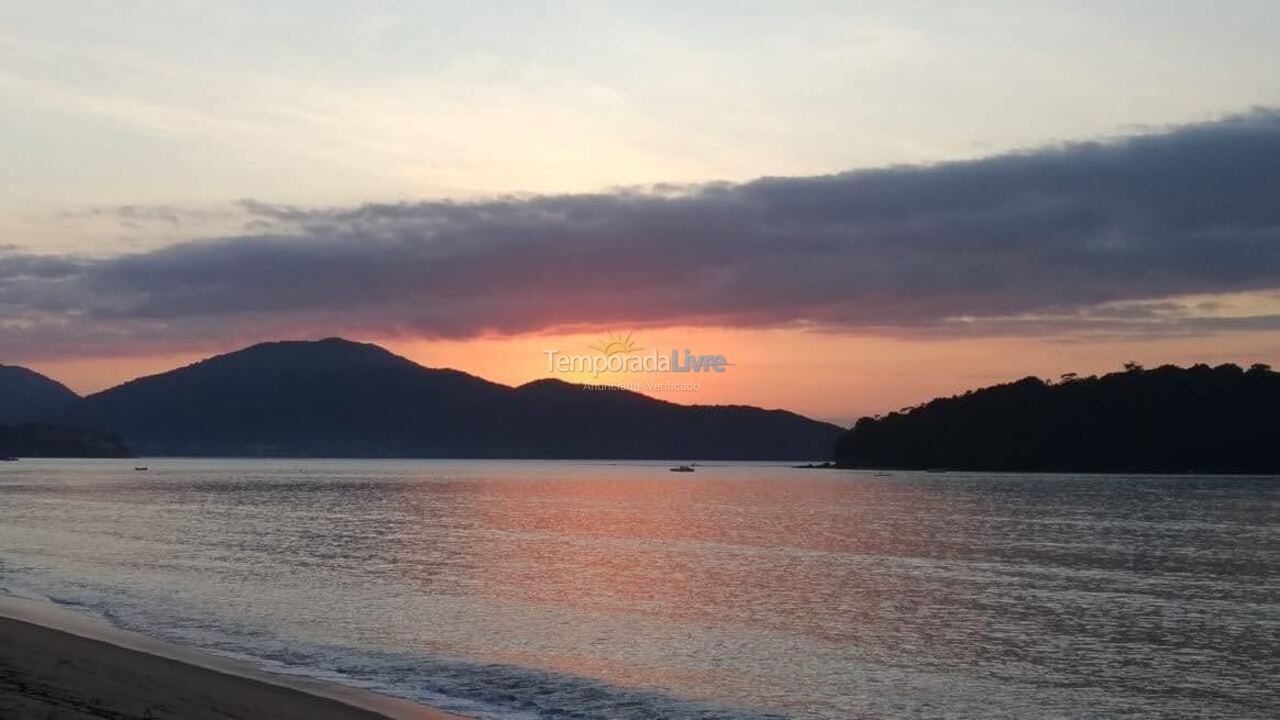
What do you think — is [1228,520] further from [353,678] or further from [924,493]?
[353,678]

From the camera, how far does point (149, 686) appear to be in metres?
21.4

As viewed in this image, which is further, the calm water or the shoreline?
the calm water

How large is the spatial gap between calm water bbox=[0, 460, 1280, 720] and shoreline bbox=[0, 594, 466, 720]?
56.4 inches

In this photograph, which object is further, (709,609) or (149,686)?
(709,609)

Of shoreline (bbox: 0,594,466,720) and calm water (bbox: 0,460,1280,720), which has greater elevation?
shoreline (bbox: 0,594,466,720)

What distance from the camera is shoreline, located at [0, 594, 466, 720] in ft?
59.6

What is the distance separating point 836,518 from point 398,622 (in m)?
70.7

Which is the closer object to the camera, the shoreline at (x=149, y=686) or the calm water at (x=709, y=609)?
the shoreline at (x=149, y=686)

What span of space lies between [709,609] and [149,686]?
71.9 ft

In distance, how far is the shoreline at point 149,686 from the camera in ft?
59.6

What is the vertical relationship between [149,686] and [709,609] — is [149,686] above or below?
above

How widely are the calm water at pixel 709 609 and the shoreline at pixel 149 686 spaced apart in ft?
4.70

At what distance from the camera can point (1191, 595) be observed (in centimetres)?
4522

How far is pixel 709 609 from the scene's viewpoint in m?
39.8
